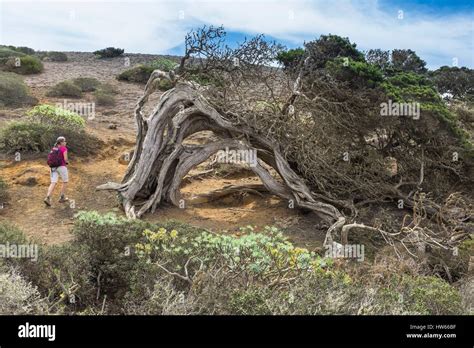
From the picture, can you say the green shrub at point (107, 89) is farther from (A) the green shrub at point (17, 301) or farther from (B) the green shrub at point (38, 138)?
(A) the green shrub at point (17, 301)

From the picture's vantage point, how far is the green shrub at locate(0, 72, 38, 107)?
74.4ft

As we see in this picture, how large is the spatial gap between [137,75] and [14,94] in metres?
10.8

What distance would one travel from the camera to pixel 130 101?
2652 centimetres

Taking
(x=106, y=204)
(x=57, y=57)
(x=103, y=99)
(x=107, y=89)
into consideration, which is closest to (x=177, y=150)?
(x=106, y=204)

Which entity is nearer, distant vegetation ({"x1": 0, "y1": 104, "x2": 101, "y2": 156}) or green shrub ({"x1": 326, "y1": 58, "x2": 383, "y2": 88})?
green shrub ({"x1": 326, "y1": 58, "x2": 383, "y2": 88})

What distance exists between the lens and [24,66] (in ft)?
106

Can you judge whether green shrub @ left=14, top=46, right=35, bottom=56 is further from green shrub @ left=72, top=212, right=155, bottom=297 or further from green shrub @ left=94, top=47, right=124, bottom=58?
green shrub @ left=72, top=212, right=155, bottom=297

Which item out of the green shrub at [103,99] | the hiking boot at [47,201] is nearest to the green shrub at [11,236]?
the hiking boot at [47,201]

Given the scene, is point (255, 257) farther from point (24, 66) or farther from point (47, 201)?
point (24, 66)

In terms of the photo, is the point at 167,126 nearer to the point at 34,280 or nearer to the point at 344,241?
the point at 344,241

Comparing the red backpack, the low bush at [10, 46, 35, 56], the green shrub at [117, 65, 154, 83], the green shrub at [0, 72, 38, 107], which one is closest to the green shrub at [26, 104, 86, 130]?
the red backpack

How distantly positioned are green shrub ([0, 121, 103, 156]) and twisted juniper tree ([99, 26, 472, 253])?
4127mm

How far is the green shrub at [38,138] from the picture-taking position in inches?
570

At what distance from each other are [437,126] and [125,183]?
6.88 metres
